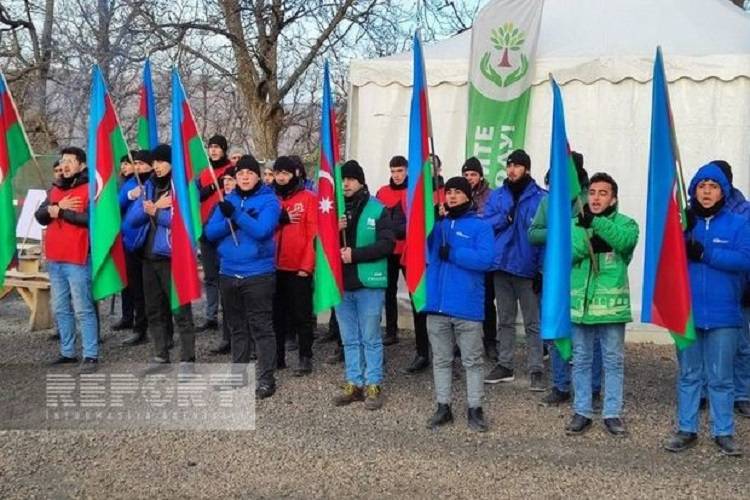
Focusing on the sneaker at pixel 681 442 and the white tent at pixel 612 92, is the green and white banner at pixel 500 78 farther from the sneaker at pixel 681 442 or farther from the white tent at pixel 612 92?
the sneaker at pixel 681 442

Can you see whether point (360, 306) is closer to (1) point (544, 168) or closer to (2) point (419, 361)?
(2) point (419, 361)

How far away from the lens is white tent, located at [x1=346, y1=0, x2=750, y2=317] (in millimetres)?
8172

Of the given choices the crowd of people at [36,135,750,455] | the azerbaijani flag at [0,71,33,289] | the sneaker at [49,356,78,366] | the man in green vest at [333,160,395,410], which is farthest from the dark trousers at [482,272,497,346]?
the azerbaijani flag at [0,71,33,289]

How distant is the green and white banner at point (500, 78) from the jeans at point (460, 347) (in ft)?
9.86

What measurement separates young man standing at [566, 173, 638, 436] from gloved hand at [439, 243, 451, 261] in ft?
2.76

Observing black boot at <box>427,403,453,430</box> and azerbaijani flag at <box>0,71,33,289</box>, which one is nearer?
black boot at <box>427,403,453,430</box>

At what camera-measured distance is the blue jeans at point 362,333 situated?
6246mm

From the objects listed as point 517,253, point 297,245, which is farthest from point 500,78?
point 297,245

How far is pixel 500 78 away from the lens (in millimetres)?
8352

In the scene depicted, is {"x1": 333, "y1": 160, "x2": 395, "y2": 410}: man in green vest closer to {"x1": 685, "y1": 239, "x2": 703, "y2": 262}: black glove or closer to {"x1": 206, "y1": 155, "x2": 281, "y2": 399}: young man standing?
{"x1": 206, "y1": 155, "x2": 281, "y2": 399}: young man standing

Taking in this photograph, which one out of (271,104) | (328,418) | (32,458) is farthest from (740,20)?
(271,104)

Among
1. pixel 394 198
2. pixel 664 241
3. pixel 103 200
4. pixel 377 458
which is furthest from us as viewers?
pixel 394 198

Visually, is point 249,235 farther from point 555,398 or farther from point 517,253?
point 555,398

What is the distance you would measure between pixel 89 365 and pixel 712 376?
4897 millimetres
